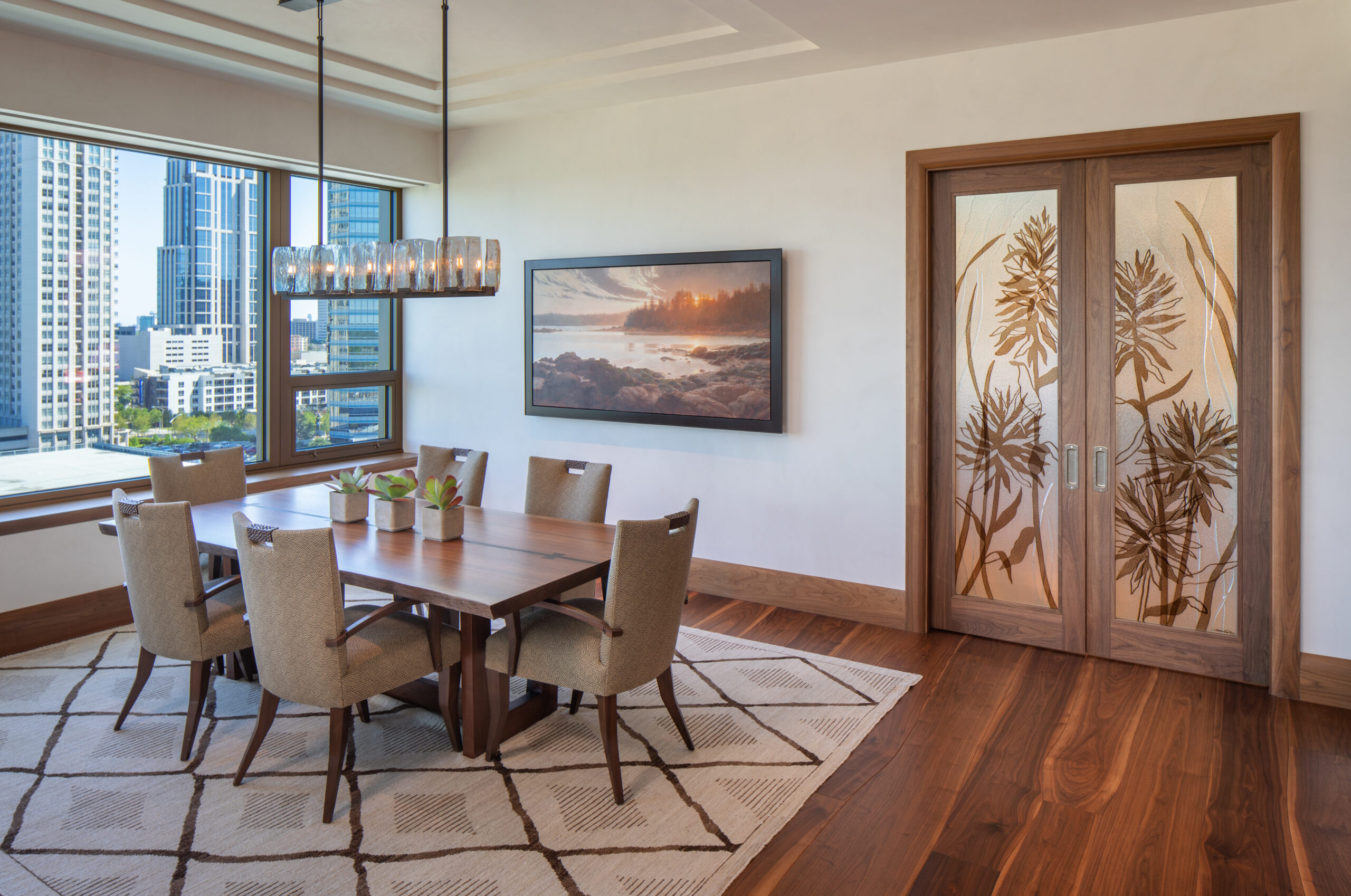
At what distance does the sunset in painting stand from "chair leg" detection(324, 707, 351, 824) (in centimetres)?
273

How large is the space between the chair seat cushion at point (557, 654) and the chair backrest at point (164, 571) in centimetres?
104

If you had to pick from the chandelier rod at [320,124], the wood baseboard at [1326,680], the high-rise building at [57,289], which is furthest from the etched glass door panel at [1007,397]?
the high-rise building at [57,289]

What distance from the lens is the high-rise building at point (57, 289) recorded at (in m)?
4.35

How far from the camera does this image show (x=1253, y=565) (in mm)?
3764

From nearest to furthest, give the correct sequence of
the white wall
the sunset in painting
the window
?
1. the white wall
2. the sunset in painting
3. the window

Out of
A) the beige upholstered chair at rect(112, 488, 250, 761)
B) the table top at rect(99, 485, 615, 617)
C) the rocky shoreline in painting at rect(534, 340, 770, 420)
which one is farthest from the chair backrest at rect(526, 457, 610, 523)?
the beige upholstered chair at rect(112, 488, 250, 761)

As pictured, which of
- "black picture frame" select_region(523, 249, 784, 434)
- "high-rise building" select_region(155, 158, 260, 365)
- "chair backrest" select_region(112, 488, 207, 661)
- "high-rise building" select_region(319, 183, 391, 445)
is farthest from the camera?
"high-rise building" select_region(319, 183, 391, 445)

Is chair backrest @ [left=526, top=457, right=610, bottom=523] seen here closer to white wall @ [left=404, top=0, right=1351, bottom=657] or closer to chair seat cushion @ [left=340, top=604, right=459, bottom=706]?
chair seat cushion @ [left=340, top=604, right=459, bottom=706]

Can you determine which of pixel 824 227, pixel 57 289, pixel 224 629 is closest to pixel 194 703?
pixel 224 629

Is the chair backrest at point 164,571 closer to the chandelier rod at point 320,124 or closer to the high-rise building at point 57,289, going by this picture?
the chandelier rod at point 320,124

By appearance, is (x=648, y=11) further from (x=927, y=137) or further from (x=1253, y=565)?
(x=1253, y=565)

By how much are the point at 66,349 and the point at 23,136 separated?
1045 millimetres

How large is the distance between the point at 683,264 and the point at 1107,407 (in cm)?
230

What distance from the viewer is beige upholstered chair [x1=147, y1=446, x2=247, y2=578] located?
398 cm
